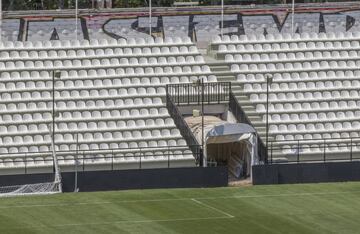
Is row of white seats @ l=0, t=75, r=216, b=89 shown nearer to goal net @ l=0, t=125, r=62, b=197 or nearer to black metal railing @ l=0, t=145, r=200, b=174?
black metal railing @ l=0, t=145, r=200, b=174

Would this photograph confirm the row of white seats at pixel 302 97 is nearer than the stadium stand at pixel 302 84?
No

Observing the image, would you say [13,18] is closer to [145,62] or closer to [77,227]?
[145,62]

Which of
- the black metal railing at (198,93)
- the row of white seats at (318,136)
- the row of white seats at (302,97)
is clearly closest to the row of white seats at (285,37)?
the row of white seats at (302,97)

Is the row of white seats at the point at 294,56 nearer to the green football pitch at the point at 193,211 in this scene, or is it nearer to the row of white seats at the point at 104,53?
the row of white seats at the point at 104,53

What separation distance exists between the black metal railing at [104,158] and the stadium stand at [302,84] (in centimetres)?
390

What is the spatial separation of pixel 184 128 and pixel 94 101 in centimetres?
326

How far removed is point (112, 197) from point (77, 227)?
181 inches

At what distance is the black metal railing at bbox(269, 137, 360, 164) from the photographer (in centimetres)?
4834

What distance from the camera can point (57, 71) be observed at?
152ft

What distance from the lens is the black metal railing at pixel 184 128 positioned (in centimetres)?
4644

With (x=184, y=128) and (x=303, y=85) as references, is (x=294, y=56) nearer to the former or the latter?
(x=303, y=85)

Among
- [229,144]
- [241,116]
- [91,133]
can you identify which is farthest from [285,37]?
[91,133]

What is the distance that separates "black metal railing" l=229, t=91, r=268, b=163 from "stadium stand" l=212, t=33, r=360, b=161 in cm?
59

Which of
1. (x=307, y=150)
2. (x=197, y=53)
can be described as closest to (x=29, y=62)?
(x=197, y=53)
